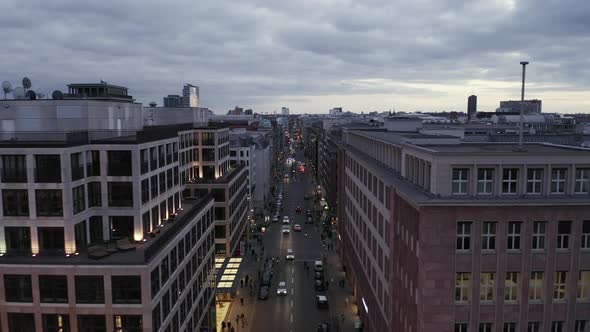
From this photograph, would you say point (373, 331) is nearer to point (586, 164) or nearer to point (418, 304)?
point (418, 304)

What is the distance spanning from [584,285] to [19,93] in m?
57.1

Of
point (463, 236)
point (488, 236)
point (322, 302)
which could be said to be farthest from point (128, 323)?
point (322, 302)

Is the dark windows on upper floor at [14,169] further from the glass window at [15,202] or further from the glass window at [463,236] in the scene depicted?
the glass window at [463,236]

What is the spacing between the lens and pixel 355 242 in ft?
259

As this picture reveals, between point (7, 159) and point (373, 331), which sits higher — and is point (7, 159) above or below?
above

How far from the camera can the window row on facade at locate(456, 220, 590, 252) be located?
3694cm

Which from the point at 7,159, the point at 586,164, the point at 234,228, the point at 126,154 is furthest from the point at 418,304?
the point at 234,228

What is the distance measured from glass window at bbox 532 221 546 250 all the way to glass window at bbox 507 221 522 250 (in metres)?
1.19

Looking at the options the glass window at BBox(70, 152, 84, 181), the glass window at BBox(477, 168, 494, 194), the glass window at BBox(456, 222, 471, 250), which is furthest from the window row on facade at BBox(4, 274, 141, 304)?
the glass window at BBox(477, 168, 494, 194)

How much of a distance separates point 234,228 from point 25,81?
178ft

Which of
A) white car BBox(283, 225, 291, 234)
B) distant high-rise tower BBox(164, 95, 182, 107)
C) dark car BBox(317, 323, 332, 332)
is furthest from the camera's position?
distant high-rise tower BBox(164, 95, 182, 107)

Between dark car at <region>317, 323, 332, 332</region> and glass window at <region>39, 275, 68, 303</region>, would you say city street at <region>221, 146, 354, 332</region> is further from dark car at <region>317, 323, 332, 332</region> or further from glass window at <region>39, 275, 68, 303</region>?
glass window at <region>39, 275, 68, 303</region>

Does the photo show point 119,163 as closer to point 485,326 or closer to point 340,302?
point 485,326

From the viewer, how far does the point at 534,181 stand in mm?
37812
